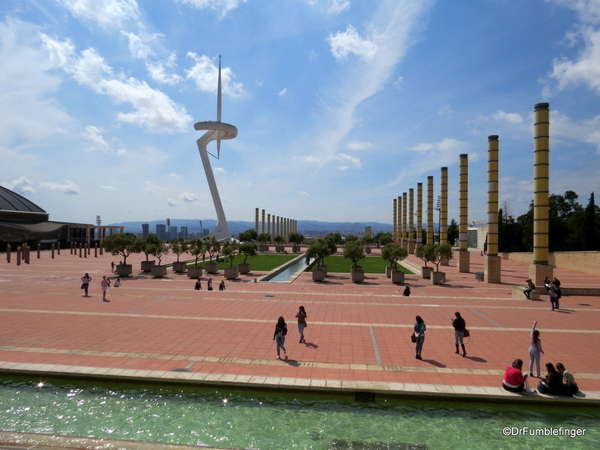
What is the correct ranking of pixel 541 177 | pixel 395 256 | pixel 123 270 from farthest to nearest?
pixel 123 270, pixel 395 256, pixel 541 177

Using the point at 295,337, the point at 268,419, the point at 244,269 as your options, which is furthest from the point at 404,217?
the point at 268,419

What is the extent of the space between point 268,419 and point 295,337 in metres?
4.46

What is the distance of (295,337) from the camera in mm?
11031

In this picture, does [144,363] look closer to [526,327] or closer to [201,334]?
[201,334]

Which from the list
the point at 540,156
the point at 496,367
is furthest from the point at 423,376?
the point at 540,156

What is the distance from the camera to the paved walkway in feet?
26.3

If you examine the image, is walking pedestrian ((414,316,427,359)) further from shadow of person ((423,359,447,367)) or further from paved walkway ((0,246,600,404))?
Result: paved walkway ((0,246,600,404))

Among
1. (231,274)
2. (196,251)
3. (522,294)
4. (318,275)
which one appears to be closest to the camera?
(522,294)

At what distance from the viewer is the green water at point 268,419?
19.8 feet

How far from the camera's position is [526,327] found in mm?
12398

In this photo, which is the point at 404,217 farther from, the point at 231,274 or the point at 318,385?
the point at 318,385

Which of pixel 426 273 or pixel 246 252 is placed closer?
pixel 426 273

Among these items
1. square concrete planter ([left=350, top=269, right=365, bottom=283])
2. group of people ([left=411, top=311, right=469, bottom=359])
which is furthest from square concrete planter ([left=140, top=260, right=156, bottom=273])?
group of people ([left=411, top=311, right=469, bottom=359])

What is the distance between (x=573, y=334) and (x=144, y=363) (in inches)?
478
